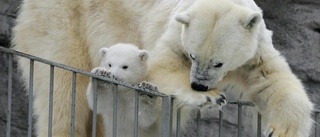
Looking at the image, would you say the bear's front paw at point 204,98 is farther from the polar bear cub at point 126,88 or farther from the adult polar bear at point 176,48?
the polar bear cub at point 126,88

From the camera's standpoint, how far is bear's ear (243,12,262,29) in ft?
12.7

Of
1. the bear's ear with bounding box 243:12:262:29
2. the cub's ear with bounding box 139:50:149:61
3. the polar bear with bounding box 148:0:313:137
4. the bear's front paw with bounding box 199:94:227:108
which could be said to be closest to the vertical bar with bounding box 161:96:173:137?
the bear's front paw with bounding box 199:94:227:108

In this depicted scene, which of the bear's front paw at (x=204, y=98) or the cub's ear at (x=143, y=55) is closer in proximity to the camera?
the bear's front paw at (x=204, y=98)

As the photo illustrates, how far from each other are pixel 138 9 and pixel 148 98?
1265 mm

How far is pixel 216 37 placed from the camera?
3.77 metres

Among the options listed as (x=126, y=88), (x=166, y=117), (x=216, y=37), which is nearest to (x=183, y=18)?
(x=216, y=37)

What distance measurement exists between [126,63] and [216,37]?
0.53 meters

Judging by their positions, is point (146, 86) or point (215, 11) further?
point (215, 11)

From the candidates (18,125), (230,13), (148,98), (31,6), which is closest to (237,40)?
(230,13)

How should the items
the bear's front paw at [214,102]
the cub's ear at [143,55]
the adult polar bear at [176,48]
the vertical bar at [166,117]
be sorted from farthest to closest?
1. the cub's ear at [143,55]
2. the adult polar bear at [176,48]
3. the bear's front paw at [214,102]
4. the vertical bar at [166,117]

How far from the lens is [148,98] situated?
3.81 m

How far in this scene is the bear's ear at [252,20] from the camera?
12.7ft

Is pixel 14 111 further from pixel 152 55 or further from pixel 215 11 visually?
pixel 215 11

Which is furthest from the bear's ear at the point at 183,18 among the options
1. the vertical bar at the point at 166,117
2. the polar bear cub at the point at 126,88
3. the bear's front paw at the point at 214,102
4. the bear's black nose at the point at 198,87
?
the vertical bar at the point at 166,117
